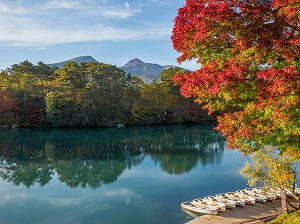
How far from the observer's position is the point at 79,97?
39906 mm

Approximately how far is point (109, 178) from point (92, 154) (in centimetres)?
721

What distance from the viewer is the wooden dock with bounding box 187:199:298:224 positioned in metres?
→ 8.63

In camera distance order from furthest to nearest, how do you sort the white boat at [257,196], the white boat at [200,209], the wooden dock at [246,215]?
the white boat at [257,196] < the white boat at [200,209] < the wooden dock at [246,215]

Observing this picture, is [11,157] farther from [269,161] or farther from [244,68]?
[244,68]

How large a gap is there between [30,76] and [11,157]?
66.5ft

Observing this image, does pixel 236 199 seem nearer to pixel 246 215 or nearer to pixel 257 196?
pixel 257 196

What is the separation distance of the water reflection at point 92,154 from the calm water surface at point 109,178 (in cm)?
6

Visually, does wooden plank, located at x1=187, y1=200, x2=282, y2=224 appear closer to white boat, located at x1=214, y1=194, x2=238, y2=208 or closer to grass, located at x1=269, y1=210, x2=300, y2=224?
white boat, located at x1=214, y1=194, x2=238, y2=208

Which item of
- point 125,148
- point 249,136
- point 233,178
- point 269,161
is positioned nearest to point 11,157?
point 125,148

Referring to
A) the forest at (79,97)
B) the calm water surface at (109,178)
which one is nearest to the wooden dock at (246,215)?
the calm water surface at (109,178)

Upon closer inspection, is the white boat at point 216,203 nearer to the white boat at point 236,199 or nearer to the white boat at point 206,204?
the white boat at point 206,204

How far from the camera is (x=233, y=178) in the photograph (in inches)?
615

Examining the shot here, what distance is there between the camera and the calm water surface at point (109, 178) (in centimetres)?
1121

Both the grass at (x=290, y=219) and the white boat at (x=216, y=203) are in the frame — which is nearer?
the grass at (x=290, y=219)
